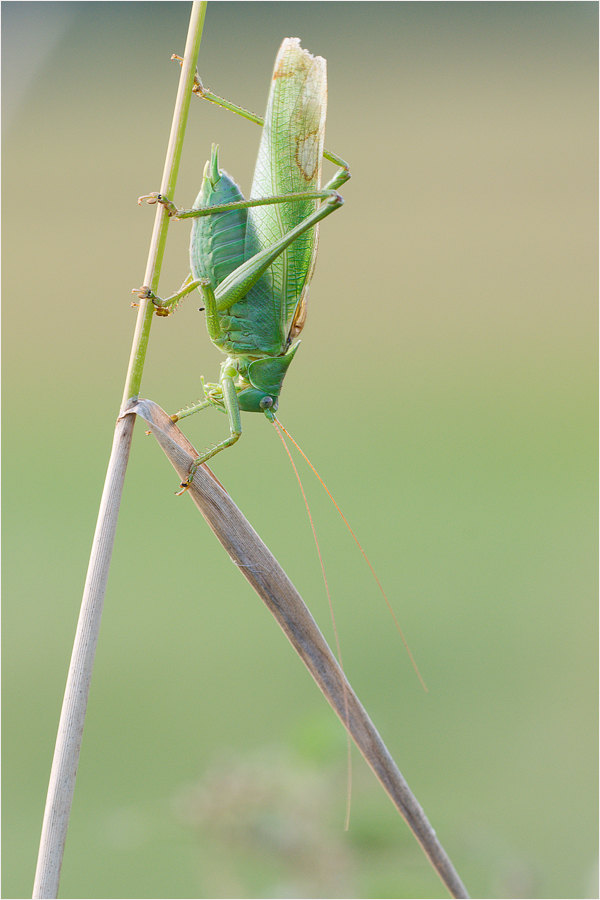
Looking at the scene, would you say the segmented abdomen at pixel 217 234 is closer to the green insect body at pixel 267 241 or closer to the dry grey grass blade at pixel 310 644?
the green insect body at pixel 267 241

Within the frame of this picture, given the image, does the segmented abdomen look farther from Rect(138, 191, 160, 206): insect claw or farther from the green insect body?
Rect(138, 191, 160, 206): insect claw

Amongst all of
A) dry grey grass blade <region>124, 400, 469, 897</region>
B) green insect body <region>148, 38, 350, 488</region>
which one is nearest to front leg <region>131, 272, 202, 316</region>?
green insect body <region>148, 38, 350, 488</region>

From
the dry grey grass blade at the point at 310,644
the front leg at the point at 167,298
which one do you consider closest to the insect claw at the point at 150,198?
the front leg at the point at 167,298

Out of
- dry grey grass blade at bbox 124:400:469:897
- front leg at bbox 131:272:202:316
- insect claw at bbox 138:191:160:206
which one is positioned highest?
insect claw at bbox 138:191:160:206

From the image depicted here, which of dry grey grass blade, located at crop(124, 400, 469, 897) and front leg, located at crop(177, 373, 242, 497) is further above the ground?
front leg, located at crop(177, 373, 242, 497)

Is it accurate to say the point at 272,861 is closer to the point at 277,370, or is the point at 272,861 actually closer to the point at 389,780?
the point at 389,780

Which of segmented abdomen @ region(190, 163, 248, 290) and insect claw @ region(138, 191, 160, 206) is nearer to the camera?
insect claw @ region(138, 191, 160, 206)

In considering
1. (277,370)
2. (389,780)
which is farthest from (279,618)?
(277,370)
